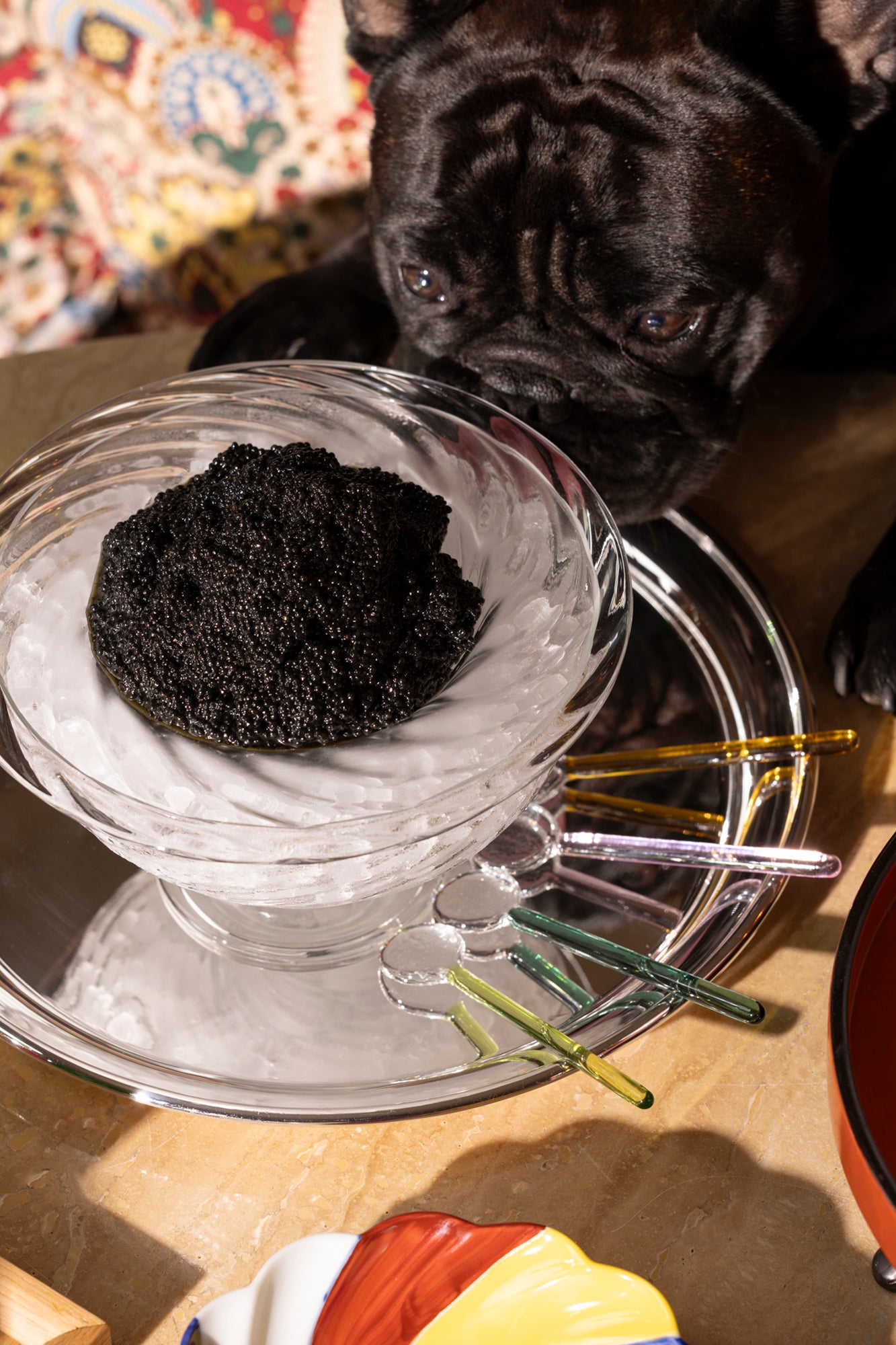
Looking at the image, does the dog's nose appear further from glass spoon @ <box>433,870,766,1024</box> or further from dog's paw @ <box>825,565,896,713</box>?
glass spoon @ <box>433,870,766,1024</box>

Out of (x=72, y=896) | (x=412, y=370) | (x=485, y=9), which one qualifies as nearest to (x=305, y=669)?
(x=72, y=896)

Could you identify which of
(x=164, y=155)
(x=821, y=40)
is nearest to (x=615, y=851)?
(x=821, y=40)

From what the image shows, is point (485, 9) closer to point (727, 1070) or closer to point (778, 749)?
point (778, 749)

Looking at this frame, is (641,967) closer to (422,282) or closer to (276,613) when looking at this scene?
(276,613)

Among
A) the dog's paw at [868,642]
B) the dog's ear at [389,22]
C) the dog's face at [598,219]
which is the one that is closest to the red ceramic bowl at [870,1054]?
the dog's paw at [868,642]

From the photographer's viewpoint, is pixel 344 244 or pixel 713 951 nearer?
pixel 713 951

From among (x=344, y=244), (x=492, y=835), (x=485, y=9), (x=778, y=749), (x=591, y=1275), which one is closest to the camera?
(x=591, y=1275)

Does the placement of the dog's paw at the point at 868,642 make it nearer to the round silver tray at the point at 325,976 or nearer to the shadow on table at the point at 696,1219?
the round silver tray at the point at 325,976
